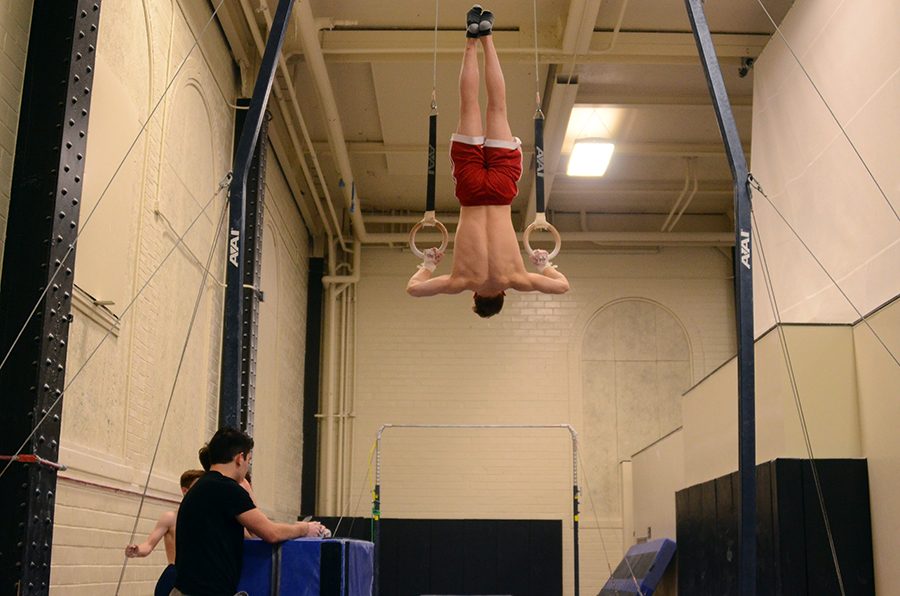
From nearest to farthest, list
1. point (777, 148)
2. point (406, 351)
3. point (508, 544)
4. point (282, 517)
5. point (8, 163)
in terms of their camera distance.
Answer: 1. point (8, 163)
2. point (777, 148)
3. point (282, 517)
4. point (508, 544)
5. point (406, 351)

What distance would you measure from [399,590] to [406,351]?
10.4 feet

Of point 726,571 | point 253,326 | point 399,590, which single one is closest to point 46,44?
point 253,326

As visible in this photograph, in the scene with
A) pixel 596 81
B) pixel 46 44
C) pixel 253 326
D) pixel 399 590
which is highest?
pixel 596 81

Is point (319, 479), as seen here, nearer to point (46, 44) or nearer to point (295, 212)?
point (295, 212)

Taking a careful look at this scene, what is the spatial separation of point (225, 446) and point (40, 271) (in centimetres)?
119

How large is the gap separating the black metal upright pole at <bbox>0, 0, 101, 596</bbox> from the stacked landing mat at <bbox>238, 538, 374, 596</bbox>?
0.96 meters

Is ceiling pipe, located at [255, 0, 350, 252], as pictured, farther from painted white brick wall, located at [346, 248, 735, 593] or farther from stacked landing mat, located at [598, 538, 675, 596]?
stacked landing mat, located at [598, 538, 675, 596]

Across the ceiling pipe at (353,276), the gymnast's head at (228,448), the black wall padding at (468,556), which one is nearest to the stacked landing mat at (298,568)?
the gymnast's head at (228,448)

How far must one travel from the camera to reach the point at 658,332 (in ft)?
44.3

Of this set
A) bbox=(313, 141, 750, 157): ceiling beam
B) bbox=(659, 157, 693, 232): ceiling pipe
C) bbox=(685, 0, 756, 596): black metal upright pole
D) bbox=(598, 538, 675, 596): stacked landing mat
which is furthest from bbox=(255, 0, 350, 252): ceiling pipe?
bbox=(598, 538, 675, 596): stacked landing mat

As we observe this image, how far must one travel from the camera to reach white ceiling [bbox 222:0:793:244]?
29.7ft

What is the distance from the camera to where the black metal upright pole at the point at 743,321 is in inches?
187

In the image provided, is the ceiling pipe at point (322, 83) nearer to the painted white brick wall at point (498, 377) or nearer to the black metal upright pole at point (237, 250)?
the painted white brick wall at point (498, 377)

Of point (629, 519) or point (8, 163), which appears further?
point (629, 519)
